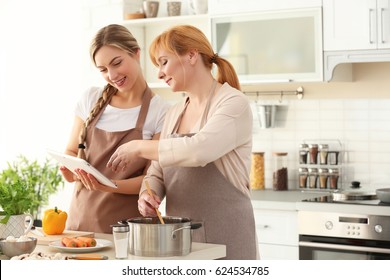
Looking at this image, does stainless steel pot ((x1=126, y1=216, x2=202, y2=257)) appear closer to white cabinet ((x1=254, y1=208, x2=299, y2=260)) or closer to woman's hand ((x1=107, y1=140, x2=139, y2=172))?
woman's hand ((x1=107, y1=140, x2=139, y2=172))

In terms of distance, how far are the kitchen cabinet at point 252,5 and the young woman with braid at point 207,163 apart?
1844 mm

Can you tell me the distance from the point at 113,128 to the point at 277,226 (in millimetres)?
1697

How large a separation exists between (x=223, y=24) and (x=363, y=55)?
996 mm

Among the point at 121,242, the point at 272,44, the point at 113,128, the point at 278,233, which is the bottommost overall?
the point at 278,233

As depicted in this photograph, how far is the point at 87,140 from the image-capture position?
142 inches

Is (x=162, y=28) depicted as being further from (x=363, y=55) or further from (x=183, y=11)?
(x=363, y=55)

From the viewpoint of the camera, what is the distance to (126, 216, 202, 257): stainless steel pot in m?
2.71

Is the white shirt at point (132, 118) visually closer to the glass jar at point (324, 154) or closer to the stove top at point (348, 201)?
the stove top at point (348, 201)

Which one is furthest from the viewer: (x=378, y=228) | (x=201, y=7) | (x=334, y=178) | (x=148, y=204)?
(x=201, y=7)

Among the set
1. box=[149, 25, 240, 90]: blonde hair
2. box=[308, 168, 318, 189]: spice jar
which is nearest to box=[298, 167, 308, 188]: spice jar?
box=[308, 168, 318, 189]: spice jar

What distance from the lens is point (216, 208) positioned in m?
3.20

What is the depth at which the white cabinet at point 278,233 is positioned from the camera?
484cm

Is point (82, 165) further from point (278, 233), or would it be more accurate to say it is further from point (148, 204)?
point (278, 233)

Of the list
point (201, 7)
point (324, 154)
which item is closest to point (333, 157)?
point (324, 154)
